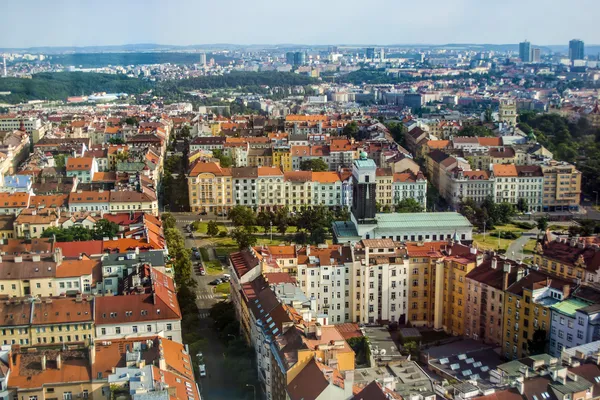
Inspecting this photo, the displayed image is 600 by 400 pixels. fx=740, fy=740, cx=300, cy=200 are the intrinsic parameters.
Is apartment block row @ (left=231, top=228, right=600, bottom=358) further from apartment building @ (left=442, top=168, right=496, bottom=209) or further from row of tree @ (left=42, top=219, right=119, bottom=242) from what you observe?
apartment building @ (left=442, top=168, right=496, bottom=209)

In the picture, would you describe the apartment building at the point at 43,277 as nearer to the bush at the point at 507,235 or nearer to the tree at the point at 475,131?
the bush at the point at 507,235

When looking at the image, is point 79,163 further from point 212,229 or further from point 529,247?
point 529,247

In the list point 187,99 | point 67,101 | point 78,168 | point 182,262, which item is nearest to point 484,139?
point 78,168

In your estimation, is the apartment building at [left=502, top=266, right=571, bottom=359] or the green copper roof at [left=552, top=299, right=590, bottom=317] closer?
the green copper roof at [left=552, top=299, right=590, bottom=317]

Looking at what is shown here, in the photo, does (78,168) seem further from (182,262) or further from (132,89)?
(132,89)

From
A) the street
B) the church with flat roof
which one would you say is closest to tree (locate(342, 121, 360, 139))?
the church with flat roof

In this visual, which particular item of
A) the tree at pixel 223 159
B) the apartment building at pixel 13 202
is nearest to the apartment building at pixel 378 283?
the apartment building at pixel 13 202

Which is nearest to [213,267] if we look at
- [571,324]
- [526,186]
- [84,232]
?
[84,232]
